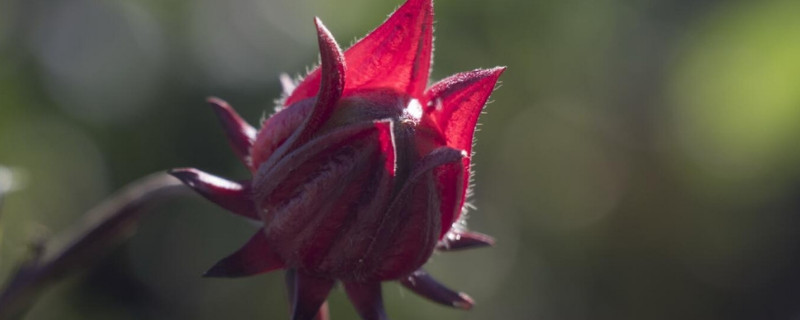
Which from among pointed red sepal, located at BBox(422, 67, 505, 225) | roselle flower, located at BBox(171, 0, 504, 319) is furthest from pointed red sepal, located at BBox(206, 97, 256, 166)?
pointed red sepal, located at BBox(422, 67, 505, 225)

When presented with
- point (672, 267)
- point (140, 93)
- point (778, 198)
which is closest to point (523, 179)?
point (672, 267)

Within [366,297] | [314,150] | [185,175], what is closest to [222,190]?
[185,175]

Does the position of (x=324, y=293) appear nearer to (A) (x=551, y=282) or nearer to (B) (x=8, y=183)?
(B) (x=8, y=183)

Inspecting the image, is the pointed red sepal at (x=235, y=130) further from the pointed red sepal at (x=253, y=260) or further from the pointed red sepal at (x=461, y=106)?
the pointed red sepal at (x=461, y=106)

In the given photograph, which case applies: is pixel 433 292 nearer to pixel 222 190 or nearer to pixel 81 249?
pixel 222 190

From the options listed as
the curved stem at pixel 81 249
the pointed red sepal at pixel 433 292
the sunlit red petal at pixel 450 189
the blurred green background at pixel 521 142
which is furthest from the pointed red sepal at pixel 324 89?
the blurred green background at pixel 521 142

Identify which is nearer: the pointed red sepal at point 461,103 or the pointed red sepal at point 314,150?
the pointed red sepal at point 314,150
